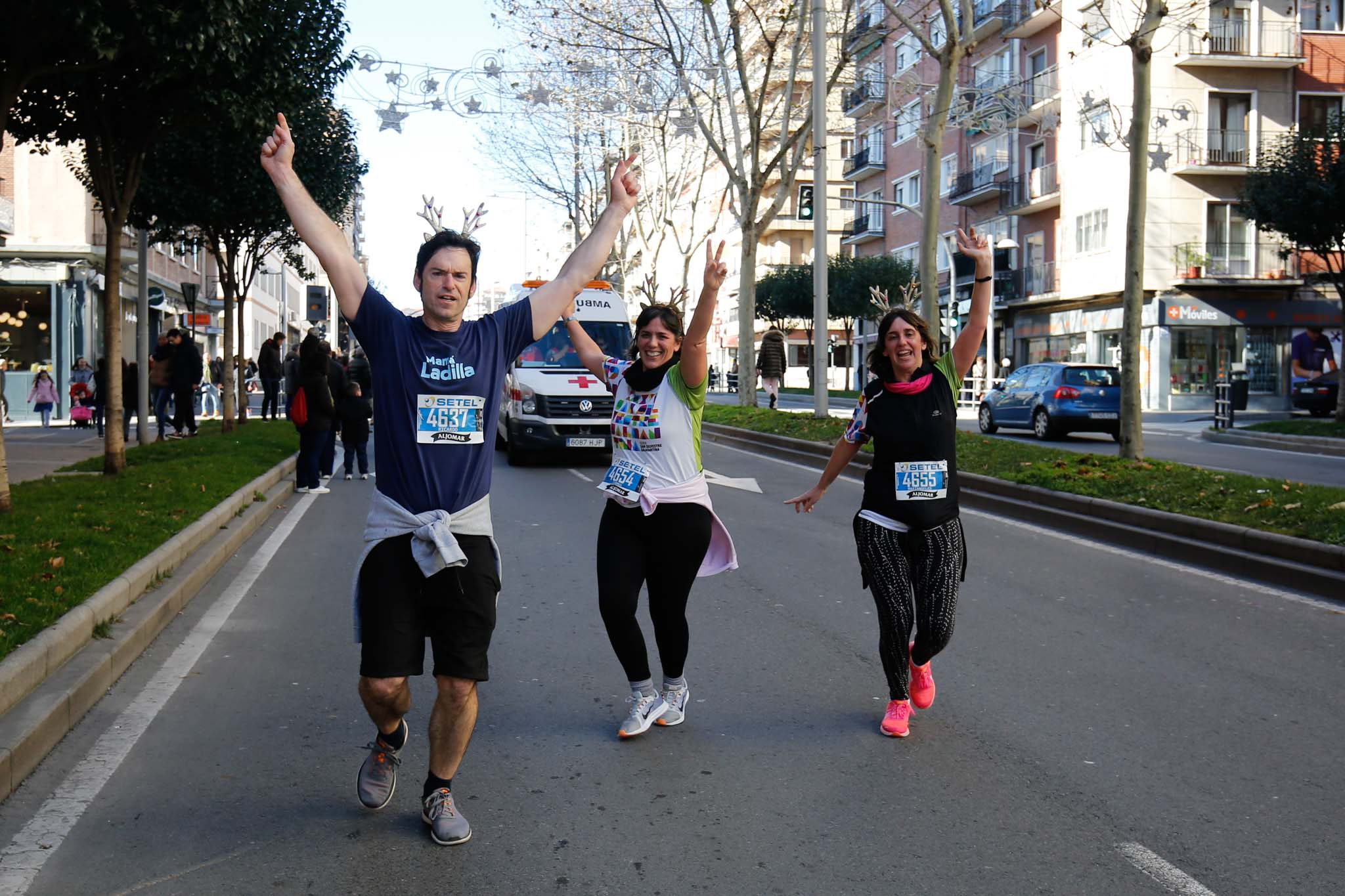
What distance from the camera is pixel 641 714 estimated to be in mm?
5320

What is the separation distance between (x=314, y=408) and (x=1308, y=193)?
22.9 m

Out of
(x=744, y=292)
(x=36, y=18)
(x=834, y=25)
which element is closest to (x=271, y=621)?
(x=36, y=18)

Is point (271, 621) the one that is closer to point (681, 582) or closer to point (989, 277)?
point (681, 582)

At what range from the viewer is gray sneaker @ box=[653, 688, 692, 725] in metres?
5.46

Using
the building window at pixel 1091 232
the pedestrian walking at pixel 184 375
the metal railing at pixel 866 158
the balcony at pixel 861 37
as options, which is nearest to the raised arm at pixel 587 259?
the pedestrian walking at pixel 184 375

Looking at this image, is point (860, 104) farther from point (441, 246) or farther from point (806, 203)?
point (441, 246)

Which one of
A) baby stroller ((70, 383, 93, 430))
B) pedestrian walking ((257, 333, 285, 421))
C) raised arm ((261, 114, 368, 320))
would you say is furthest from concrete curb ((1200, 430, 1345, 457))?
baby stroller ((70, 383, 93, 430))

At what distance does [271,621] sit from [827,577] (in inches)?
146

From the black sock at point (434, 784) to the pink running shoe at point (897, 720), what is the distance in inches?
74.9

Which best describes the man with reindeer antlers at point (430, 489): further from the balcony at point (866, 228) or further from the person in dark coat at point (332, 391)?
A: the balcony at point (866, 228)

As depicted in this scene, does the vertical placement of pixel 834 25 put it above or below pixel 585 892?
above

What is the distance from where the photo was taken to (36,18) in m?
11.1

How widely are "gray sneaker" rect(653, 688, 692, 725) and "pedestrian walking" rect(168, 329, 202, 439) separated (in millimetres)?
19753

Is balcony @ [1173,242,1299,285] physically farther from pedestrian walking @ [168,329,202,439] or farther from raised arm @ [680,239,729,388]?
raised arm @ [680,239,729,388]
